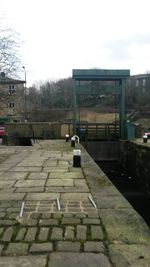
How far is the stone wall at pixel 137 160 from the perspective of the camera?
1450cm

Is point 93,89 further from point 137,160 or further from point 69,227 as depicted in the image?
point 69,227

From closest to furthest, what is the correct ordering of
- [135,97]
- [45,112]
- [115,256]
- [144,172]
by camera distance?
[115,256] < [144,172] < [45,112] < [135,97]

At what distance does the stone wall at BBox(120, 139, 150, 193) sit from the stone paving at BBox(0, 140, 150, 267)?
316 inches

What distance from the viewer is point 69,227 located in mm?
4012

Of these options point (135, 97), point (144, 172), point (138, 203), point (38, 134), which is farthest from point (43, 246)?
point (135, 97)

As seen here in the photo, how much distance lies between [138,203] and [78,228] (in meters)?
8.82

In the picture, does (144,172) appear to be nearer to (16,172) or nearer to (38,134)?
(16,172)

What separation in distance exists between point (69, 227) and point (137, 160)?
12835 mm

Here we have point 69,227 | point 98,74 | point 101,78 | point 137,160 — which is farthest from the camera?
point 101,78

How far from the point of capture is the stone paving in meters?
3.17

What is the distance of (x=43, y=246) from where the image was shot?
3420mm

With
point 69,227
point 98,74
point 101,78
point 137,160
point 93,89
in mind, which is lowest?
point 137,160

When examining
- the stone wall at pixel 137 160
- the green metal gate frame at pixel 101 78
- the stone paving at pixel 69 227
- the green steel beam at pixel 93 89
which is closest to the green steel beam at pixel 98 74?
the green metal gate frame at pixel 101 78

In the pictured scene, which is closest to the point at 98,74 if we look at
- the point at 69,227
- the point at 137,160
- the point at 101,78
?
the point at 101,78
